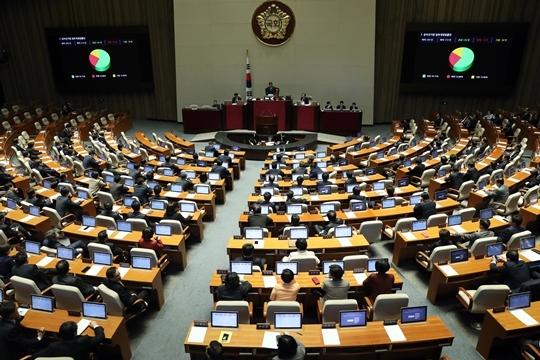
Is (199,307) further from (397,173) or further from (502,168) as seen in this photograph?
(502,168)

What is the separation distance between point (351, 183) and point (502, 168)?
4539 millimetres

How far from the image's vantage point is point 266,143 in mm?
17188

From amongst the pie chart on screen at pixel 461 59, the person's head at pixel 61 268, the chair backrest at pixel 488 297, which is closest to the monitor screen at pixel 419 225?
the chair backrest at pixel 488 297

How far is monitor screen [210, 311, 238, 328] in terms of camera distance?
5.08 m

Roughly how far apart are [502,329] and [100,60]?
21.8m

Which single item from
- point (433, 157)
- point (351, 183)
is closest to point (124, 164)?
point (351, 183)

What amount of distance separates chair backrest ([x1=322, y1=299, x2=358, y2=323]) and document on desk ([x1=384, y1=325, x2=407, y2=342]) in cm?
47

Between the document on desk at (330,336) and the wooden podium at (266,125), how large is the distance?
13359 millimetres

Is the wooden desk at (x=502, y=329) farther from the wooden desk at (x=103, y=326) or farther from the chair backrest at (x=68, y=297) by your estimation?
the chair backrest at (x=68, y=297)

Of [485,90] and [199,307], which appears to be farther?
[485,90]

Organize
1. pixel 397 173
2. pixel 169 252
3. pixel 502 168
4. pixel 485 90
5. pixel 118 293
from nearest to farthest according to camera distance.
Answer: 1. pixel 118 293
2. pixel 169 252
3. pixel 502 168
4. pixel 397 173
5. pixel 485 90

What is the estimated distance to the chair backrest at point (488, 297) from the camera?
555 centimetres

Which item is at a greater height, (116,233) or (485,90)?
(485,90)

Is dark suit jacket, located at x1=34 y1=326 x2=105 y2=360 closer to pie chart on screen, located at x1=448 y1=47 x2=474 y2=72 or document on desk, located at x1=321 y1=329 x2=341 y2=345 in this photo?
document on desk, located at x1=321 y1=329 x2=341 y2=345
